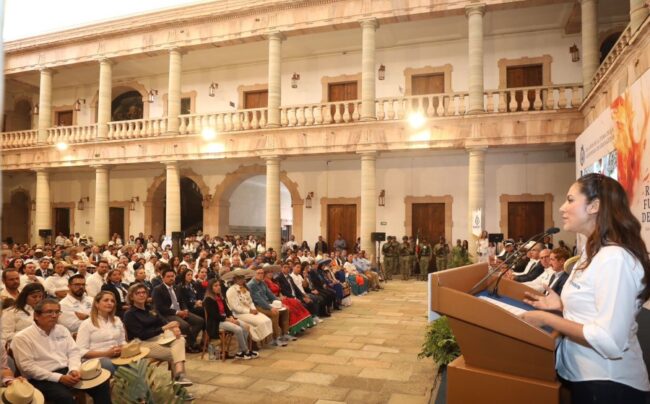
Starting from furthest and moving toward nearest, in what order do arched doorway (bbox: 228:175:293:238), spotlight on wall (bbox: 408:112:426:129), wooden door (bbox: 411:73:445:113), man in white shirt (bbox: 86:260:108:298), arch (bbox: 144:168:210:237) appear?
arched doorway (bbox: 228:175:293:238)
arch (bbox: 144:168:210:237)
wooden door (bbox: 411:73:445:113)
spotlight on wall (bbox: 408:112:426:129)
man in white shirt (bbox: 86:260:108:298)

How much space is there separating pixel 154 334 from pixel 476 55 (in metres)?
12.3

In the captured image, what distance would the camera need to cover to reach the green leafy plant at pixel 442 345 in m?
6.09

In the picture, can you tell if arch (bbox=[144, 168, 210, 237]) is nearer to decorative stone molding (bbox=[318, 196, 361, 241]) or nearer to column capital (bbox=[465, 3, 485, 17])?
decorative stone molding (bbox=[318, 196, 361, 241])

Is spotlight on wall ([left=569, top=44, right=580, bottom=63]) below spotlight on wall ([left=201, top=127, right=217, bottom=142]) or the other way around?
the other way around

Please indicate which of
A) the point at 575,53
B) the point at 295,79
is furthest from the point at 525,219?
the point at 295,79

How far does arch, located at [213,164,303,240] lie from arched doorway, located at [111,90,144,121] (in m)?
6.15

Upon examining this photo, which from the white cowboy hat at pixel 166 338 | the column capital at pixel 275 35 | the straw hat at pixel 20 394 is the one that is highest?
the column capital at pixel 275 35

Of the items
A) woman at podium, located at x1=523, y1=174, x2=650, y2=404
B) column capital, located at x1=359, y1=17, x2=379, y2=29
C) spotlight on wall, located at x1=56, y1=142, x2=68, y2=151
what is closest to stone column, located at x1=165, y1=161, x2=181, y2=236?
spotlight on wall, located at x1=56, y1=142, x2=68, y2=151

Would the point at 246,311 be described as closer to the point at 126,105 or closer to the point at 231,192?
the point at 231,192

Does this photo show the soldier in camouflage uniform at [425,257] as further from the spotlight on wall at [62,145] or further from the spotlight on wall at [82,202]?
the spotlight on wall at [82,202]

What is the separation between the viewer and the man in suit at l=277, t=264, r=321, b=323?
9500mm

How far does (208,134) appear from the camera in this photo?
17.0 m

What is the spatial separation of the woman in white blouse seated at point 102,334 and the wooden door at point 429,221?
47.4 ft

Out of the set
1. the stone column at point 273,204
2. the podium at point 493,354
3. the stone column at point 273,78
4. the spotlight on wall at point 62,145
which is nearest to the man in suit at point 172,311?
the podium at point 493,354
